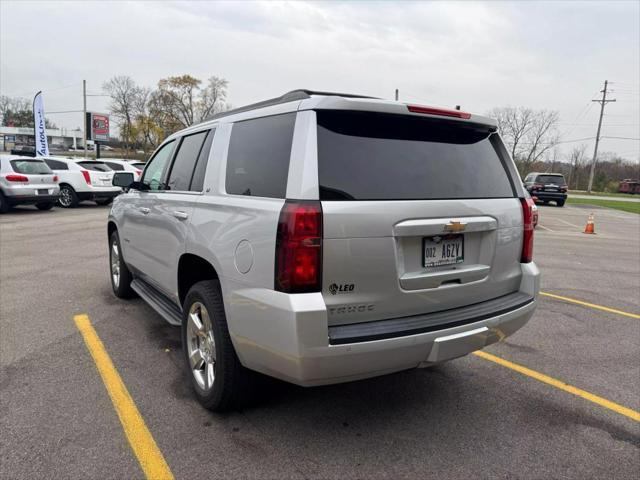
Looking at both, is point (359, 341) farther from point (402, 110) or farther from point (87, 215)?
point (87, 215)

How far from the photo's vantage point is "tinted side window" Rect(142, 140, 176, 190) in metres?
→ 4.16

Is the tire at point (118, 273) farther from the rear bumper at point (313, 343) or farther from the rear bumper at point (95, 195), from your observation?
the rear bumper at point (95, 195)

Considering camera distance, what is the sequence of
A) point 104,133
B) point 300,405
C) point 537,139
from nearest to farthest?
point 300,405 < point 104,133 < point 537,139

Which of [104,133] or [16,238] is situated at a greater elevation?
[104,133]

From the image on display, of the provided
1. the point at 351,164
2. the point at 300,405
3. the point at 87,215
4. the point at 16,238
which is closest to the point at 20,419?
the point at 300,405

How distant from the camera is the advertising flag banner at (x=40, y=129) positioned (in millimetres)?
26291

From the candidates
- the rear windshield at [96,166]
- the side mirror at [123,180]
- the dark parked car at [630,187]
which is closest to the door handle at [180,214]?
the side mirror at [123,180]

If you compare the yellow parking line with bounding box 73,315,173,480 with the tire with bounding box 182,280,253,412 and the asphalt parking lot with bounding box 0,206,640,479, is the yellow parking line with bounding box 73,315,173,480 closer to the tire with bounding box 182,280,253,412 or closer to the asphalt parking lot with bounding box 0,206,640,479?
the asphalt parking lot with bounding box 0,206,640,479

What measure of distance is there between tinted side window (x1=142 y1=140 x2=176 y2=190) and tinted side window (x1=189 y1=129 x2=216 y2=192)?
0.74 metres

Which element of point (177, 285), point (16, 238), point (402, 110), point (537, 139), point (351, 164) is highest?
point (537, 139)

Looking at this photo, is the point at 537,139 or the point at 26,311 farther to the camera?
the point at 537,139

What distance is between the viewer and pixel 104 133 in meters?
47.1

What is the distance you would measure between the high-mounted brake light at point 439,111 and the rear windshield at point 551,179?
26356mm

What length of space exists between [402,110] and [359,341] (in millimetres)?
1314
